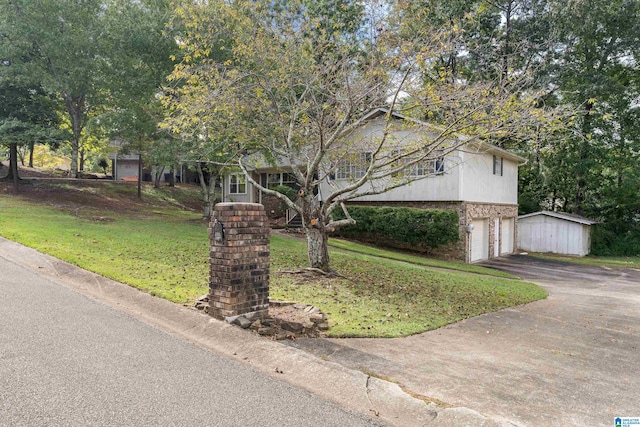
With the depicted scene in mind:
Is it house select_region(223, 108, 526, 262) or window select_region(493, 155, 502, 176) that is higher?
window select_region(493, 155, 502, 176)

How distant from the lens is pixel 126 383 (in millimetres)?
3795

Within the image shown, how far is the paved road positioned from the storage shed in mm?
25737

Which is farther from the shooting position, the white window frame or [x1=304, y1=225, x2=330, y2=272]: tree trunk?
the white window frame

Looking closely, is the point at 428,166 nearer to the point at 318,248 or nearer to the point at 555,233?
the point at 318,248

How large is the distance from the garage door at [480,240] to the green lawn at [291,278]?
5.12m

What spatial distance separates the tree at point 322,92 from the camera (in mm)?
8750

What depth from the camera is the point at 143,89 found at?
18016mm

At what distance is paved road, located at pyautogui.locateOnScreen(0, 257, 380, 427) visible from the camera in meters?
3.28

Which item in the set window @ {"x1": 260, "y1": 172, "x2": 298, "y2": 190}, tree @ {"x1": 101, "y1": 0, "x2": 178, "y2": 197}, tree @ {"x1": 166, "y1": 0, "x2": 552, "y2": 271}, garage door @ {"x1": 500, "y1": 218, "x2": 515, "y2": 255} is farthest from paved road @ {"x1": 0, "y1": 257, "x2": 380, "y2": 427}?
garage door @ {"x1": 500, "y1": 218, "x2": 515, "y2": 255}

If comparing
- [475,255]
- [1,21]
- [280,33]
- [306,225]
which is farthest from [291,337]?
[1,21]

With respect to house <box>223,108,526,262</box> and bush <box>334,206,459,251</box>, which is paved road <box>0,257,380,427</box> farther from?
bush <box>334,206,459,251</box>

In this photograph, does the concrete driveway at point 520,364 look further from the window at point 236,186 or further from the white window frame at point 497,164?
the window at point 236,186

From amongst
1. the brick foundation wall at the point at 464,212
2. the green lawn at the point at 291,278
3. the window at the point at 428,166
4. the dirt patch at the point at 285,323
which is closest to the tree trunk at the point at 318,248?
the green lawn at the point at 291,278

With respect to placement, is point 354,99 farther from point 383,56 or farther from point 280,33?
point 280,33
